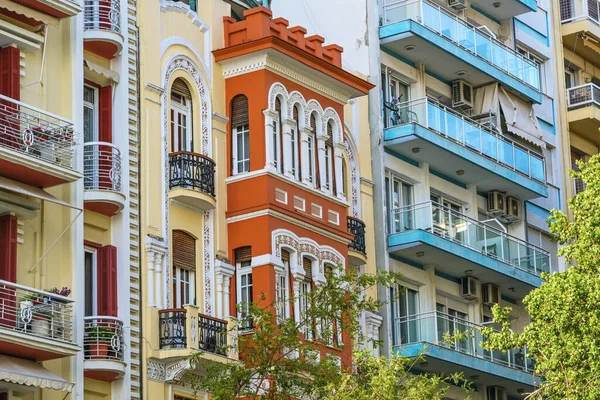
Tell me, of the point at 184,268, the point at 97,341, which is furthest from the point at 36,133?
the point at 184,268

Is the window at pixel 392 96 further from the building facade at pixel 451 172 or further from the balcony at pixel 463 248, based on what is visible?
the balcony at pixel 463 248

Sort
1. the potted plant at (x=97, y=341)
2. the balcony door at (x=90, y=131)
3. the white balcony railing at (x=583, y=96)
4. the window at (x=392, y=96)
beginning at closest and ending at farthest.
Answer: the potted plant at (x=97, y=341) < the balcony door at (x=90, y=131) < the window at (x=392, y=96) < the white balcony railing at (x=583, y=96)

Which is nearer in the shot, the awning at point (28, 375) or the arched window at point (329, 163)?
the awning at point (28, 375)

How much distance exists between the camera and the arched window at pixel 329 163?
42766 millimetres

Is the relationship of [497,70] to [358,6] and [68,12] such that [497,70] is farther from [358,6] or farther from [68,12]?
[68,12]

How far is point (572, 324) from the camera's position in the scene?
1436 inches

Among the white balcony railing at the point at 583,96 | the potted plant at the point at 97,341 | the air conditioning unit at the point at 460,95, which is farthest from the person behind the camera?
the white balcony railing at the point at 583,96

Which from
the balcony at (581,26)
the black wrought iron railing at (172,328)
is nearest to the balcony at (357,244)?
the black wrought iron railing at (172,328)

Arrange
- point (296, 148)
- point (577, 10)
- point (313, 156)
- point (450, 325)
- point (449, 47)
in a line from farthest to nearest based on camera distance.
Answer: point (577, 10)
point (449, 47)
point (450, 325)
point (313, 156)
point (296, 148)

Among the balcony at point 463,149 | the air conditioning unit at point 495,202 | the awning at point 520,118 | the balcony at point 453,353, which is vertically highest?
the awning at point 520,118

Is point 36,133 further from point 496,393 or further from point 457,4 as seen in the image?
point 457,4

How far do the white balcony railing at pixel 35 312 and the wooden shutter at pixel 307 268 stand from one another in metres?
8.19

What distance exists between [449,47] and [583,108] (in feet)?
29.9

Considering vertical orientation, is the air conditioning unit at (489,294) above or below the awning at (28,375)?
above
